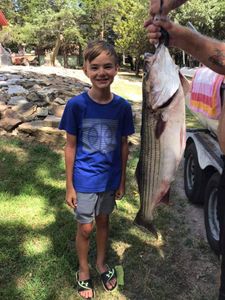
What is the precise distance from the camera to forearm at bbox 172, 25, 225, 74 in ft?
5.93

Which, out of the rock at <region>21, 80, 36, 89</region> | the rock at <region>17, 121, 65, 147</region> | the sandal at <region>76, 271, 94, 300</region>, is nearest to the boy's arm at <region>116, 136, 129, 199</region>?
the sandal at <region>76, 271, 94, 300</region>

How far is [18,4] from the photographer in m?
39.7

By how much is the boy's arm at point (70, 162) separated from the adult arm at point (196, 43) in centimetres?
111

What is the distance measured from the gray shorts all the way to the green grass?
0.65 m

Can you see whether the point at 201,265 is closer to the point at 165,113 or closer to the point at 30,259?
the point at 30,259

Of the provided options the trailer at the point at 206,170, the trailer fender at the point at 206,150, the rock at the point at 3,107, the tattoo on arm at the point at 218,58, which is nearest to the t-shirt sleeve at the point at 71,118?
the tattoo on arm at the point at 218,58

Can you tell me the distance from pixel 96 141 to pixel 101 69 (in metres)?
0.48

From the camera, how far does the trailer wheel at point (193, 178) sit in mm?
4411

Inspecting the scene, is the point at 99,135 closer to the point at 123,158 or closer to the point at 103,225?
the point at 123,158

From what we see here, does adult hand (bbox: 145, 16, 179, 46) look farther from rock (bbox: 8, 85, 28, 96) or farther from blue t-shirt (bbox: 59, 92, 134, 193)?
rock (bbox: 8, 85, 28, 96)

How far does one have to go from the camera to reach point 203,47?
1836 millimetres

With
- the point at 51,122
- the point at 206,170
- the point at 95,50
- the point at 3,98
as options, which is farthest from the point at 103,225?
the point at 3,98

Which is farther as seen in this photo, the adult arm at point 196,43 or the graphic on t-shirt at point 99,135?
the graphic on t-shirt at point 99,135

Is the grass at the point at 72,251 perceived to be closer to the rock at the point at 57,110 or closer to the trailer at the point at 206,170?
the trailer at the point at 206,170
